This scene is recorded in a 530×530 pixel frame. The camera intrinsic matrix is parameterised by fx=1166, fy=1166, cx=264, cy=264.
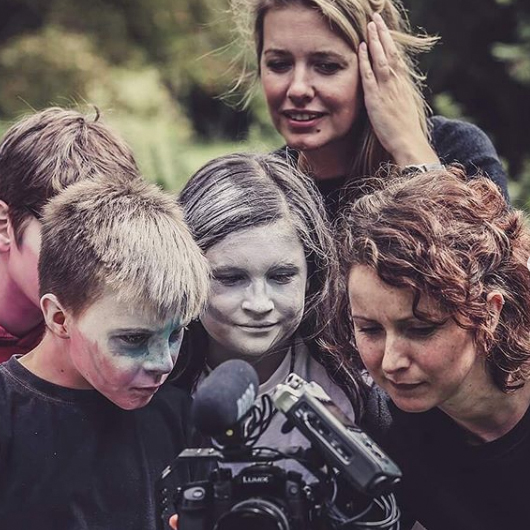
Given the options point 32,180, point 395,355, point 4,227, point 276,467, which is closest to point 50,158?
point 32,180

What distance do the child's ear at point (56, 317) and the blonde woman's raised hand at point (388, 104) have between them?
5.21 feet

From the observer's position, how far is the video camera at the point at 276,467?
250 centimetres

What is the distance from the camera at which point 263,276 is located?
133 inches

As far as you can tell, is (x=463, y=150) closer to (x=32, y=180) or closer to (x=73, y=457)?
(x=32, y=180)

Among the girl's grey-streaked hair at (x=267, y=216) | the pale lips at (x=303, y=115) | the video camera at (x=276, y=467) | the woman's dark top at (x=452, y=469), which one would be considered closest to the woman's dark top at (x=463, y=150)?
the pale lips at (x=303, y=115)

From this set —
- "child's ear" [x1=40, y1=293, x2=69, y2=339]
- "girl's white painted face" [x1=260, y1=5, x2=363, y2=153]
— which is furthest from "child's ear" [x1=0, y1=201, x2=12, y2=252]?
"girl's white painted face" [x1=260, y1=5, x2=363, y2=153]

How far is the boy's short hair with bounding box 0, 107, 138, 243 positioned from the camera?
3533 millimetres

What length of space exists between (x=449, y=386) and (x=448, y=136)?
175 centimetres

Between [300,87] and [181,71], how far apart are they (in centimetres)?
1111

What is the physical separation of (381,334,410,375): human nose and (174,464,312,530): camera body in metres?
0.50

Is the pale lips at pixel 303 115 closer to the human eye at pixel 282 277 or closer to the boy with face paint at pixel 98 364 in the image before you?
the human eye at pixel 282 277

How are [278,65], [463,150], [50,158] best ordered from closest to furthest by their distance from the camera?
1. [50,158]
2. [278,65]
3. [463,150]

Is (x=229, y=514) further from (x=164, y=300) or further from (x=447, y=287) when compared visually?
(x=447, y=287)

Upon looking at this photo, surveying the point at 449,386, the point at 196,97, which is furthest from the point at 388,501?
the point at 196,97
